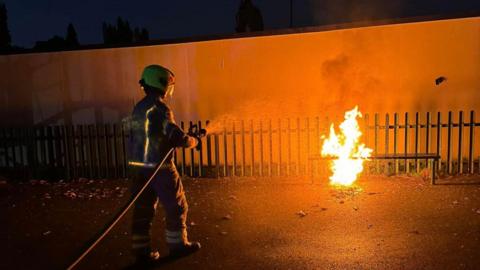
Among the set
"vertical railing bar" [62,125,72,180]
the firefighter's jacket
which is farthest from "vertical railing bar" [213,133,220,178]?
the firefighter's jacket

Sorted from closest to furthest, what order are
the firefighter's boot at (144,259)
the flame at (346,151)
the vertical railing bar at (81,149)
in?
the firefighter's boot at (144,259), the flame at (346,151), the vertical railing bar at (81,149)

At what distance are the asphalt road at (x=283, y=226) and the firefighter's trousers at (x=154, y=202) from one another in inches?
14.6

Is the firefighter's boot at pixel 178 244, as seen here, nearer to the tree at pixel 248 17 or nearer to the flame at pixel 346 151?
the flame at pixel 346 151

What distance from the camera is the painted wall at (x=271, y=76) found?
923 cm

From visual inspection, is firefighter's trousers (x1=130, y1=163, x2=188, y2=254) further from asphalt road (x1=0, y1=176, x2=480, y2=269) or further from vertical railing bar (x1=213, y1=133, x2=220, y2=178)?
vertical railing bar (x1=213, y1=133, x2=220, y2=178)

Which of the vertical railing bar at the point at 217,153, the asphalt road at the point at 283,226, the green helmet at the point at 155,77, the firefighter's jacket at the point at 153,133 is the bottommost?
the asphalt road at the point at 283,226

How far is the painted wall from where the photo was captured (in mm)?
9227

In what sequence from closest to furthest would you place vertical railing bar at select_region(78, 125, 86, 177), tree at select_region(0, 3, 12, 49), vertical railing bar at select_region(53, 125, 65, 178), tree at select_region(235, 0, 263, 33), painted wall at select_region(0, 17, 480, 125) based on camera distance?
painted wall at select_region(0, 17, 480, 125)
vertical railing bar at select_region(78, 125, 86, 177)
vertical railing bar at select_region(53, 125, 65, 178)
tree at select_region(235, 0, 263, 33)
tree at select_region(0, 3, 12, 49)

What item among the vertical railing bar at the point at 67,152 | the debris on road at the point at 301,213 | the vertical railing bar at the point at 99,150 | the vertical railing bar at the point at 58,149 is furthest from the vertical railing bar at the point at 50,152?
the debris on road at the point at 301,213

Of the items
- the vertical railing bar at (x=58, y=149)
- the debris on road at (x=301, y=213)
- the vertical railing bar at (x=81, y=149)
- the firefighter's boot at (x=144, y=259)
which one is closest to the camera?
the firefighter's boot at (x=144, y=259)

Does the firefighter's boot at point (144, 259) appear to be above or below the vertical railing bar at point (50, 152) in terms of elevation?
below

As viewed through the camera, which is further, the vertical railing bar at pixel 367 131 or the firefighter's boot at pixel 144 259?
the vertical railing bar at pixel 367 131

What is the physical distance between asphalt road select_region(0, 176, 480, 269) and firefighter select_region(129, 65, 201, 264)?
406mm

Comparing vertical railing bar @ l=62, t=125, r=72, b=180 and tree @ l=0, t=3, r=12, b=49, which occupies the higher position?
tree @ l=0, t=3, r=12, b=49
